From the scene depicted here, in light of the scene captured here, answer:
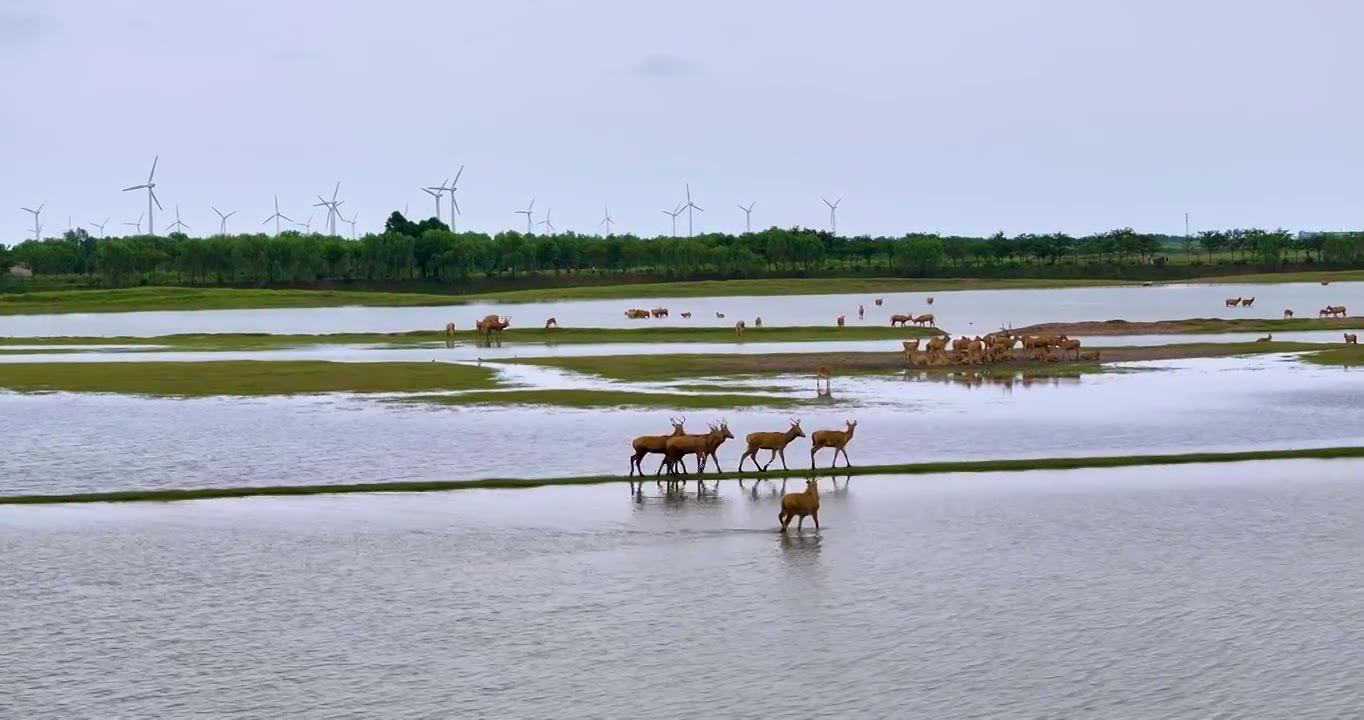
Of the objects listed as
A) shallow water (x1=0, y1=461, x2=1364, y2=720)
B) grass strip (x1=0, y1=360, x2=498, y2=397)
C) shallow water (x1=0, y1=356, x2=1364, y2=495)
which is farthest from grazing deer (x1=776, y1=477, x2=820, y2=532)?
grass strip (x1=0, y1=360, x2=498, y2=397)

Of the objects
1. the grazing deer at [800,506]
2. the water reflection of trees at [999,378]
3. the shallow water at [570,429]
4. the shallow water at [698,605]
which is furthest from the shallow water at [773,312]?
the grazing deer at [800,506]

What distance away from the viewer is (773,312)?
11481 centimetres

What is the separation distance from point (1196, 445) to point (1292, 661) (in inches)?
694

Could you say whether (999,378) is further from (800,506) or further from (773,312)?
(773,312)

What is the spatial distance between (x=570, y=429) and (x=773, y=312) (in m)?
75.6

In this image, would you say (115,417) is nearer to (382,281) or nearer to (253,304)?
(253,304)

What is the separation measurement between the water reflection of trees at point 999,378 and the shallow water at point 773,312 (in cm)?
3011

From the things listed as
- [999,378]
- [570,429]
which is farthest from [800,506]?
[999,378]

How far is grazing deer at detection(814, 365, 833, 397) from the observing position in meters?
48.0

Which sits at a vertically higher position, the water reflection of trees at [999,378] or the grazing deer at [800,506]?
the water reflection of trees at [999,378]

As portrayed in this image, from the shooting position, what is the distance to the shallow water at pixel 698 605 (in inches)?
703

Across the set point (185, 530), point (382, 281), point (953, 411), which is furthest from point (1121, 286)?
point (185, 530)

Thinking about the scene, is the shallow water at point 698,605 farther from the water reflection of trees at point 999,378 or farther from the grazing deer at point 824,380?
the water reflection of trees at point 999,378

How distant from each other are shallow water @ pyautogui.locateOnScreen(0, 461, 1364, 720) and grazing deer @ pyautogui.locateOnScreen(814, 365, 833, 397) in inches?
674
